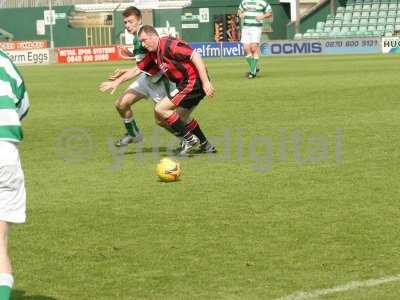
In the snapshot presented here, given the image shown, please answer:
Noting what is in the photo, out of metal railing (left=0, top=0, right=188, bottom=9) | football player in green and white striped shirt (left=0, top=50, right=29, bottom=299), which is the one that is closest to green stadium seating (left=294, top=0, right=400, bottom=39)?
metal railing (left=0, top=0, right=188, bottom=9)

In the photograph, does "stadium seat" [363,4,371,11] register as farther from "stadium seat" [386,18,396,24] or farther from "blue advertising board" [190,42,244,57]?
"blue advertising board" [190,42,244,57]

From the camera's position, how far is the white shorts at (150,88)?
47.6ft

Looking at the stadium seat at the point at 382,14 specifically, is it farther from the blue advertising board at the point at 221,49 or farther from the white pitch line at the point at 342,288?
the white pitch line at the point at 342,288

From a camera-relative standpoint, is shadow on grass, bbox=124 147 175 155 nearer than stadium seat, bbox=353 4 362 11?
Yes

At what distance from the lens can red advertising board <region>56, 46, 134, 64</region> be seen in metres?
51.9

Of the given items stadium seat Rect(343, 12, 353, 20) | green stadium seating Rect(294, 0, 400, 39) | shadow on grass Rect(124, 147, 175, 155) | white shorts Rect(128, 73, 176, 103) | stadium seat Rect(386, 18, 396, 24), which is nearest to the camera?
shadow on grass Rect(124, 147, 175, 155)

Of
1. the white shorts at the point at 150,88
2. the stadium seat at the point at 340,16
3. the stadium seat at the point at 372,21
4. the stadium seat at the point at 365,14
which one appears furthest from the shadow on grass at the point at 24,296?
the stadium seat at the point at 340,16

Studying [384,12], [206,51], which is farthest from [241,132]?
[384,12]

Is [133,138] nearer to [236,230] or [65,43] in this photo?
[236,230]

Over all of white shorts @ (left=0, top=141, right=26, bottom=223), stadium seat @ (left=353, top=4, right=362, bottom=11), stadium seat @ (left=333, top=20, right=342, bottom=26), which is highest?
white shorts @ (left=0, top=141, right=26, bottom=223)

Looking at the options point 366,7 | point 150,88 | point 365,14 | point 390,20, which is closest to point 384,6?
point 366,7

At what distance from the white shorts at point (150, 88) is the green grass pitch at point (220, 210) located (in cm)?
73

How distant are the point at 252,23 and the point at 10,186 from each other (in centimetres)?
2391

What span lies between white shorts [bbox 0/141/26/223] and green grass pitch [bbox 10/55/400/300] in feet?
4.01
